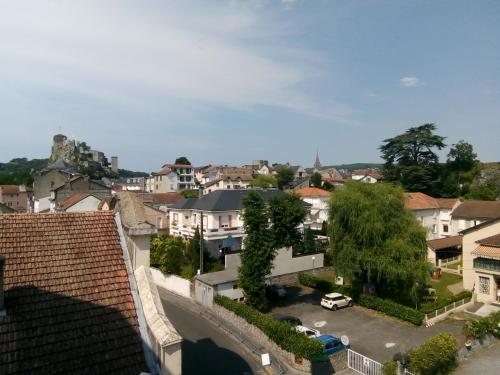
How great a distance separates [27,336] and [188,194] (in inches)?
2758

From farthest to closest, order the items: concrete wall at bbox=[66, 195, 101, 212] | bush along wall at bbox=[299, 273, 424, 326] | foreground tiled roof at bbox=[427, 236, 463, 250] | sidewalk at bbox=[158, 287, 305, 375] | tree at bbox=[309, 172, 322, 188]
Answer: tree at bbox=[309, 172, 322, 188] < concrete wall at bbox=[66, 195, 101, 212] < foreground tiled roof at bbox=[427, 236, 463, 250] < bush along wall at bbox=[299, 273, 424, 326] < sidewalk at bbox=[158, 287, 305, 375]

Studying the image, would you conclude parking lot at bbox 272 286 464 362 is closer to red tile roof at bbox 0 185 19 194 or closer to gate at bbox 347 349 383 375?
gate at bbox 347 349 383 375

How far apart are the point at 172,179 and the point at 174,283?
235 feet

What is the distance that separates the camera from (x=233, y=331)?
21.8 meters

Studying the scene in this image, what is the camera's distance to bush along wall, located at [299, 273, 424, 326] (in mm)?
21972

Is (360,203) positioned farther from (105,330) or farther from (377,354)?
(105,330)

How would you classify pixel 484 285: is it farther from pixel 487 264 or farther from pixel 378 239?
pixel 378 239

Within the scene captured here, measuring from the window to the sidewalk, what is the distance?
1665cm

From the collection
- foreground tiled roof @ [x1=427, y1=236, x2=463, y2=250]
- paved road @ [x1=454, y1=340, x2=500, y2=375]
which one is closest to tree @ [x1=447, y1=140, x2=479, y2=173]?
foreground tiled roof @ [x1=427, y1=236, x2=463, y2=250]

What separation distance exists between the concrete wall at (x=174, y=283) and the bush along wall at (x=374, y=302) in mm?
9655

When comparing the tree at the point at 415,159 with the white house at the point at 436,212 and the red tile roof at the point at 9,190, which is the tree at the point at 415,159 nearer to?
the white house at the point at 436,212

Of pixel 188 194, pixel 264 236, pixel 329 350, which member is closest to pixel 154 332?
pixel 329 350

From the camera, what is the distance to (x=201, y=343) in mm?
20406

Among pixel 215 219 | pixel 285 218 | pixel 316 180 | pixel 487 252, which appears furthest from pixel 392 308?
pixel 316 180
